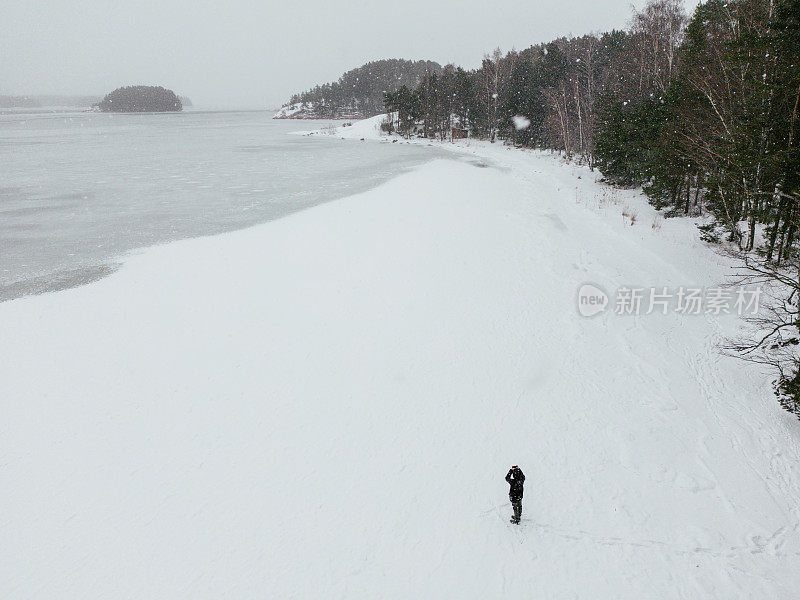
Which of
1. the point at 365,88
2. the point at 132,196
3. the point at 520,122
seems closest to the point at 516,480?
the point at 132,196

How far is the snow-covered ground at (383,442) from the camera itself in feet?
19.1

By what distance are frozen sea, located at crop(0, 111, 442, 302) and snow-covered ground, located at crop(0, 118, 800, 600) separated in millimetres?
4506

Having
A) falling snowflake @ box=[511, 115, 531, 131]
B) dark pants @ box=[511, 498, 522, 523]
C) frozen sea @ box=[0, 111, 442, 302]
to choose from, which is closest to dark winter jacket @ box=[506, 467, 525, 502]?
dark pants @ box=[511, 498, 522, 523]

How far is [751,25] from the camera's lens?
16.0m

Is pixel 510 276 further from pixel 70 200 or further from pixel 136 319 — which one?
pixel 70 200

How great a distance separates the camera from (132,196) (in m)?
28.8

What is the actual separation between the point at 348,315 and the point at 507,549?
7.94m

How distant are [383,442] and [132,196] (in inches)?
1142

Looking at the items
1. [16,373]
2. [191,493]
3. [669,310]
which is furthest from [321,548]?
[669,310]

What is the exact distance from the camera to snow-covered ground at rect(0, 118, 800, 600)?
5.82 m

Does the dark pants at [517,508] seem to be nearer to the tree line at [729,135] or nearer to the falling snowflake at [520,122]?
the tree line at [729,135]
